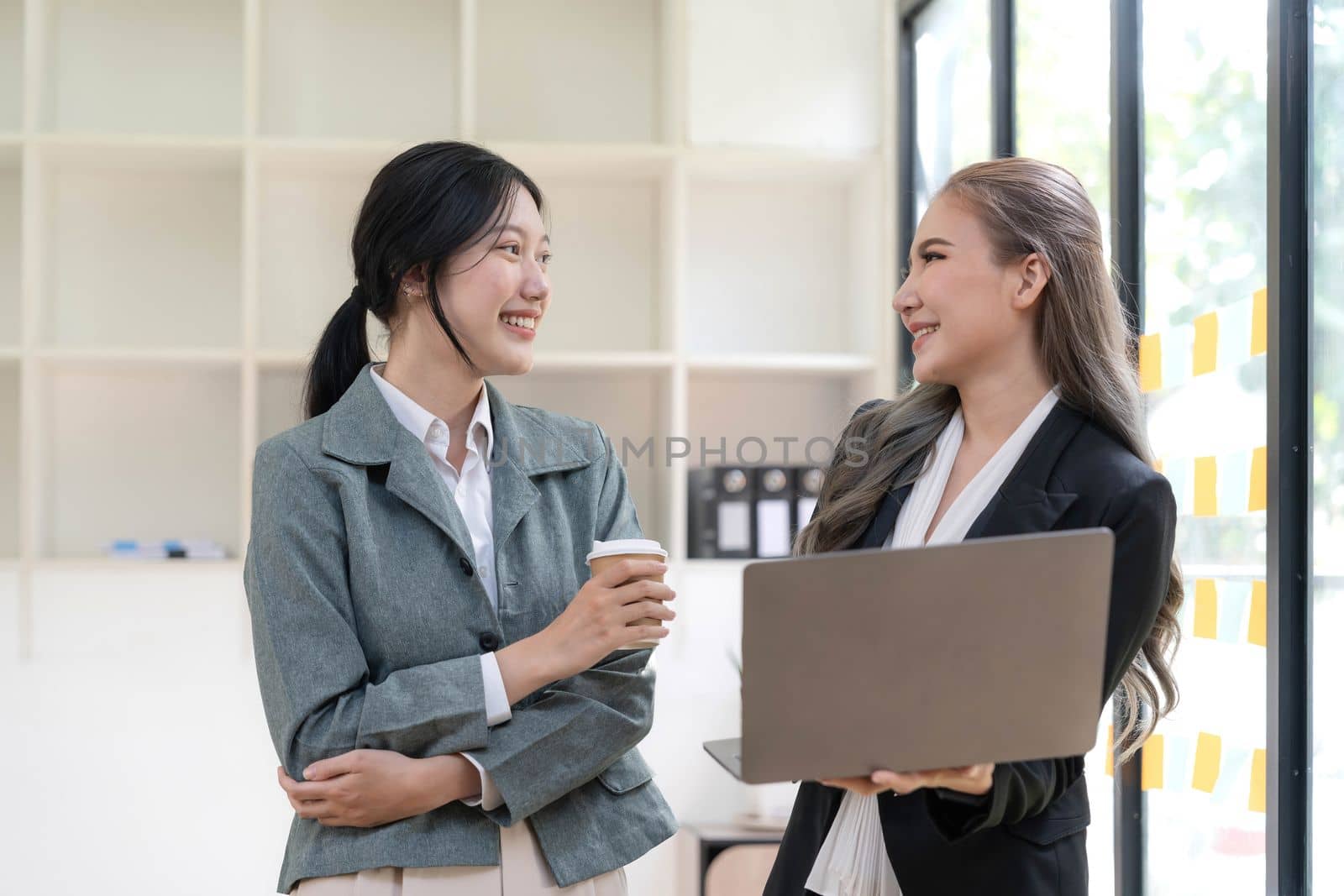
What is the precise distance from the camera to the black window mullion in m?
1.81

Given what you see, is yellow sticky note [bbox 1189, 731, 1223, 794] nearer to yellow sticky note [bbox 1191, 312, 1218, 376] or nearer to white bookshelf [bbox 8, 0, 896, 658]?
yellow sticky note [bbox 1191, 312, 1218, 376]

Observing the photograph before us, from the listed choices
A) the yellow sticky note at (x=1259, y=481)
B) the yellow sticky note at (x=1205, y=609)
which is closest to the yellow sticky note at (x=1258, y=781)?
the yellow sticky note at (x=1205, y=609)

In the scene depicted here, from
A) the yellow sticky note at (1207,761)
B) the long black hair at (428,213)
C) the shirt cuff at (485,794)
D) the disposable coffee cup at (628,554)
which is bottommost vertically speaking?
the yellow sticky note at (1207,761)

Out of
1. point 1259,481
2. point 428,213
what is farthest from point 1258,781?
point 428,213

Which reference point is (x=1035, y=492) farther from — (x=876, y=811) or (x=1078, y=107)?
(x=1078, y=107)

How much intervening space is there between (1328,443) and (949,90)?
5.97 ft

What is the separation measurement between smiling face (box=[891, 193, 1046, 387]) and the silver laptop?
44 centimetres

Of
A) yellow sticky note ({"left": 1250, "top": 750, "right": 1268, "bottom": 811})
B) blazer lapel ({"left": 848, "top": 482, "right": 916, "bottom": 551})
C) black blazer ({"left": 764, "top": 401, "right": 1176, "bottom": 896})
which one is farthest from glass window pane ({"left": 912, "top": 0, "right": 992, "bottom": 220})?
black blazer ({"left": 764, "top": 401, "right": 1176, "bottom": 896})

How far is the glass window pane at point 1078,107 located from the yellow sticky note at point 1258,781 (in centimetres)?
43

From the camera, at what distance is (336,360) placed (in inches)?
60.3

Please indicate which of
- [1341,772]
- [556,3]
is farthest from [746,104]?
[1341,772]

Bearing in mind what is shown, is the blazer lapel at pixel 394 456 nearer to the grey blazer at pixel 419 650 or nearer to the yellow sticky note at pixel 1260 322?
the grey blazer at pixel 419 650

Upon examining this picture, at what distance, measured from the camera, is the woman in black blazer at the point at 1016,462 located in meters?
1.26

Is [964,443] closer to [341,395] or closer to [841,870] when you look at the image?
[841,870]
